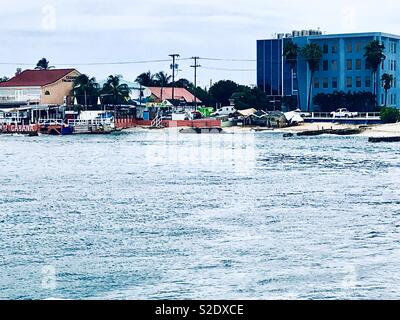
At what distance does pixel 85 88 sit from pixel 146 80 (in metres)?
8.07

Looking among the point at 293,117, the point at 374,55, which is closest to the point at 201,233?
the point at 374,55

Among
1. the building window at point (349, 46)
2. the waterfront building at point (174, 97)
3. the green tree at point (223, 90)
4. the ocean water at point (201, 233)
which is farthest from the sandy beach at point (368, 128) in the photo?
the ocean water at point (201, 233)

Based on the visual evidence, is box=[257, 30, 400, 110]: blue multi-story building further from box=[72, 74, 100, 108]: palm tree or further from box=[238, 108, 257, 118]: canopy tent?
box=[72, 74, 100, 108]: palm tree

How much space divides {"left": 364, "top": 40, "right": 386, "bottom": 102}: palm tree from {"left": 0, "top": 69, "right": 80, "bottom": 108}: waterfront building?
1082 cm

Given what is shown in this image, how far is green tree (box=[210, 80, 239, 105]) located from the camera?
37.4 meters

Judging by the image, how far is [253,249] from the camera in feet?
19.6

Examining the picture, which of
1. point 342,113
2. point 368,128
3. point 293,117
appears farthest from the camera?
point 293,117

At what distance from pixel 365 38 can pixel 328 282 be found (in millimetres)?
28117

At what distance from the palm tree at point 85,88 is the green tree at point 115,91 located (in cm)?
59

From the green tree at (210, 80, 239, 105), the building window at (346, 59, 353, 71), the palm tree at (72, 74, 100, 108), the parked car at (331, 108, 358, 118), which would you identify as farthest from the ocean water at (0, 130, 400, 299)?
the green tree at (210, 80, 239, 105)

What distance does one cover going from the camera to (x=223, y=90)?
124ft

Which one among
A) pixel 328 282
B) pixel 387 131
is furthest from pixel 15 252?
pixel 387 131

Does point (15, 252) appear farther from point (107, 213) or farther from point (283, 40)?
point (283, 40)

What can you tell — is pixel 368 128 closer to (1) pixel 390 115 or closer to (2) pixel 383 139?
(1) pixel 390 115
